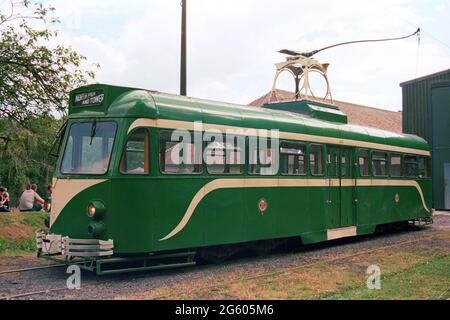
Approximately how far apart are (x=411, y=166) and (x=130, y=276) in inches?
438

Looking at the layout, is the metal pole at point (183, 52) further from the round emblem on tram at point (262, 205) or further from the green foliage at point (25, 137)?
the round emblem on tram at point (262, 205)

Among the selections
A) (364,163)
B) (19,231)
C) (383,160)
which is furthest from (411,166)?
(19,231)

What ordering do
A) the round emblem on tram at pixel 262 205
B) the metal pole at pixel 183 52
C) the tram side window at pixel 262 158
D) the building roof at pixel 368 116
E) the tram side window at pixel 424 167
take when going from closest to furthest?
1. the tram side window at pixel 262 158
2. the round emblem on tram at pixel 262 205
3. the metal pole at pixel 183 52
4. the tram side window at pixel 424 167
5. the building roof at pixel 368 116

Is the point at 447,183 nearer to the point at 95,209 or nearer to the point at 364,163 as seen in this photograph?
the point at 364,163

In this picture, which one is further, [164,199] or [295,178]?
[295,178]

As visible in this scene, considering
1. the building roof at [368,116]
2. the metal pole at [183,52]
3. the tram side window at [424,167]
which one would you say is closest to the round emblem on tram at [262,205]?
the metal pole at [183,52]

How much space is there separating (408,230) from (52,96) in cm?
1161

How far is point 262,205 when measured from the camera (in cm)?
1125

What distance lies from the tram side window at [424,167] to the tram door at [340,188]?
5160mm

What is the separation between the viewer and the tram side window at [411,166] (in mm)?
17331
